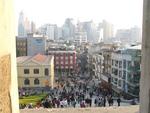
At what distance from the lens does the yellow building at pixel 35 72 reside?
142 feet

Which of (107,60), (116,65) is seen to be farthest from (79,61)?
(116,65)

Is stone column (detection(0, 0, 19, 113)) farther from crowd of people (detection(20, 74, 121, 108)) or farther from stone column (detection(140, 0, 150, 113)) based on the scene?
crowd of people (detection(20, 74, 121, 108))

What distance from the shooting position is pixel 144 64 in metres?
4.03

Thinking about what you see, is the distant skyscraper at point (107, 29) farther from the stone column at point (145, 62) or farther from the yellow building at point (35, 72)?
the stone column at point (145, 62)

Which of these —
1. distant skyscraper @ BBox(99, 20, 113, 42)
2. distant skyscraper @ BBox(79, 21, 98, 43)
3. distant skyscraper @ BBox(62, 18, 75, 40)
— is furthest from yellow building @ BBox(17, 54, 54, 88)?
distant skyscraper @ BBox(99, 20, 113, 42)

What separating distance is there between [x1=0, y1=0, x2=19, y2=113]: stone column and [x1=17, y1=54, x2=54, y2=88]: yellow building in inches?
1556

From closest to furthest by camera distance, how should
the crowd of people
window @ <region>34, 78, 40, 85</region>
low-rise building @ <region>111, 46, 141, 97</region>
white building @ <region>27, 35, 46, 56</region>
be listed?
the crowd of people
low-rise building @ <region>111, 46, 141, 97</region>
window @ <region>34, 78, 40, 85</region>
white building @ <region>27, 35, 46, 56</region>

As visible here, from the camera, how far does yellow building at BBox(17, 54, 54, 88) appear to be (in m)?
43.3

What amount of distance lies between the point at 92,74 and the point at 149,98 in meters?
64.9

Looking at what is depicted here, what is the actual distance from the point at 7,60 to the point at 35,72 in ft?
134

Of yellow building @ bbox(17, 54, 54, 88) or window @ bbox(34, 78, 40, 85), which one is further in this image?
window @ bbox(34, 78, 40, 85)

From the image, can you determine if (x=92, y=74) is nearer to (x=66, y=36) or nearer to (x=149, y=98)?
(x=149, y=98)

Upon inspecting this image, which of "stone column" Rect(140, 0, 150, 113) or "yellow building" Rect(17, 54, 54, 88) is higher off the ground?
"stone column" Rect(140, 0, 150, 113)

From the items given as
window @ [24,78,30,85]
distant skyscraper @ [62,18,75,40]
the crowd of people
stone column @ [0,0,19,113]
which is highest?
stone column @ [0,0,19,113]
